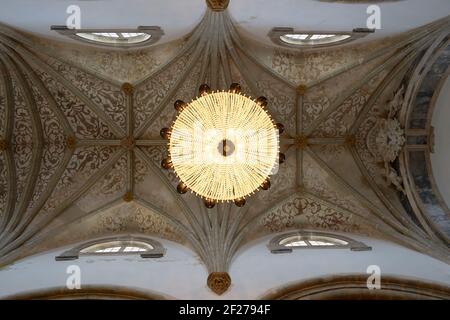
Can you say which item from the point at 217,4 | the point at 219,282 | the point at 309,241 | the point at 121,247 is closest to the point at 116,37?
the point at 217,4

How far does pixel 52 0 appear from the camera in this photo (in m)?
9.66

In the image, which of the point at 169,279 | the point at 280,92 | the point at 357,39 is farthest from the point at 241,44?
the point at 169,279

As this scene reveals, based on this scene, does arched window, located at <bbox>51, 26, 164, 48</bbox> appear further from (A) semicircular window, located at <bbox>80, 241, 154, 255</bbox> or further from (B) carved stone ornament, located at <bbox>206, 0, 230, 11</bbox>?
(A) semicircular window, located at <bbox>80, 241, 154, 255</bbox>

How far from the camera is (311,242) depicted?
12.0 m

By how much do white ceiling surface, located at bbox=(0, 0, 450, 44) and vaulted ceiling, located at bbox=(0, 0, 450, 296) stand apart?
3.16 ft

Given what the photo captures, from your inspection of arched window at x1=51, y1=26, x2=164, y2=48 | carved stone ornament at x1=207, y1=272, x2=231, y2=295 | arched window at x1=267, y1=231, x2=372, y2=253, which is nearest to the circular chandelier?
carved stone ornament at x1=207, y1=272, x2=231, y2=295

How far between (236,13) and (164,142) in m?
4.08

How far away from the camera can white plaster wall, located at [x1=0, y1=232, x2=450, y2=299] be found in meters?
9.30

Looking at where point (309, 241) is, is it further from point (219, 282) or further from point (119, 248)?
point (119, 248)

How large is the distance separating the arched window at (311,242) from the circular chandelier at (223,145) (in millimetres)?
3194

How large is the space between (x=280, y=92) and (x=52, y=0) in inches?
232

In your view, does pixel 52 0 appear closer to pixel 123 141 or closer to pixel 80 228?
pixel 123 141

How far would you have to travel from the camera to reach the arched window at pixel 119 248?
10.6 m

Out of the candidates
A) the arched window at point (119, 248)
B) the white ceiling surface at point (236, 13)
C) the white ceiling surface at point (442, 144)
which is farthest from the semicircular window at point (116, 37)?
the white ceiling surface at point (442, 144)
